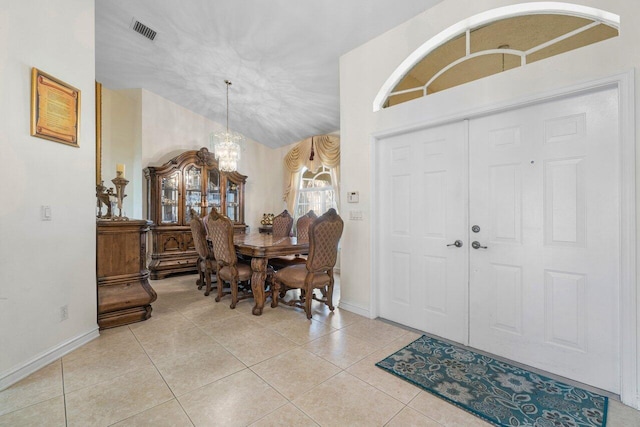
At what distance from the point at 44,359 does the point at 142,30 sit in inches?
145

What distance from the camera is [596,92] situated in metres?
1.81

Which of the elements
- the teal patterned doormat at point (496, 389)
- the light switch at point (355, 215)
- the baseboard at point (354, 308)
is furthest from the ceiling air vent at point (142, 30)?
the teal patterned doormat at point (496, 389)

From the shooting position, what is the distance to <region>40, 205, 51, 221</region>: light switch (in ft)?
6.72

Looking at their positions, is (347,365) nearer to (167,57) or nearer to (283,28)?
(283,28)

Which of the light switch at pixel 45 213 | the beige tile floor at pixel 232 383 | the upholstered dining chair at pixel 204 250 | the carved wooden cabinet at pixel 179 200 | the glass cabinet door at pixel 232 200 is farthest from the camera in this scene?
the glass cabinet door at pixel 232 200

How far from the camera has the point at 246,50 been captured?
347cm

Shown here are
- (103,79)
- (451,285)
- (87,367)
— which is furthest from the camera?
(103,79)

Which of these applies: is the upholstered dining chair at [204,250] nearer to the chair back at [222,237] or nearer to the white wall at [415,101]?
the chair back at [222,237]

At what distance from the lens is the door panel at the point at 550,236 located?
69.7 inches

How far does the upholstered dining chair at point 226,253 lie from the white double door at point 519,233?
180 cm

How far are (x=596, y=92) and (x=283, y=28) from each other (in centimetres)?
279

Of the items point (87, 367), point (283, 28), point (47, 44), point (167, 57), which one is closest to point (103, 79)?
point (167, 57)

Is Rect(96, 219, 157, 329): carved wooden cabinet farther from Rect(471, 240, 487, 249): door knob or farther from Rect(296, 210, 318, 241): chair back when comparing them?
Rect(471, 240, 487, 249): door knob

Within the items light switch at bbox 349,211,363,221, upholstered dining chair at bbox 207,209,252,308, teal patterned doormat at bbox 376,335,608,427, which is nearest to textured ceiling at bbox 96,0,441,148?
light switch at bbox 349,211,363,221
